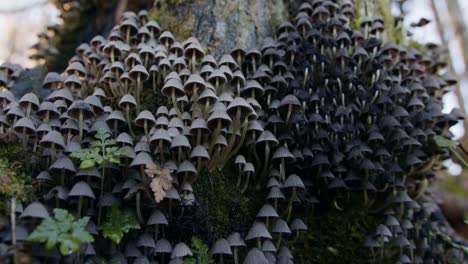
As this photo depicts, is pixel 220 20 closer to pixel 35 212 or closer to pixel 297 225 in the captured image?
pixel 297 225

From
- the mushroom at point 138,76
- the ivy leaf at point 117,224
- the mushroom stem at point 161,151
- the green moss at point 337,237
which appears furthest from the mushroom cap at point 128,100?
the green moss at point 337,237

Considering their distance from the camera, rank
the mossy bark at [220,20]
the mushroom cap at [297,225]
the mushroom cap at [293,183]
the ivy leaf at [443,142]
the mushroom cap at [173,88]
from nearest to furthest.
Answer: the mushroom cap at [173,88] → the mushroom cap at [293,183] → the mushroom cap at [297,225] → the ivy leaf at [443,142] → the mossy bark at [220,20]

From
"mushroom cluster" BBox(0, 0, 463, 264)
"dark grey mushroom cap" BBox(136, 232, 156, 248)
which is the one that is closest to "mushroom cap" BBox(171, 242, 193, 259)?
"mushroom cluster" BBox(0, 0, 463, 264)

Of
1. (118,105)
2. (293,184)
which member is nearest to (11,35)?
(118,105)

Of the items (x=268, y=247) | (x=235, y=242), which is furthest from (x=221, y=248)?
(x=268, y=247)

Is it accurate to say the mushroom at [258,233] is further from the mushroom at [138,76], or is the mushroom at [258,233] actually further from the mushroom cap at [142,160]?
the mushroom at [138,76]
